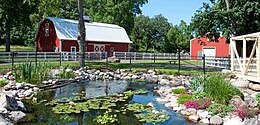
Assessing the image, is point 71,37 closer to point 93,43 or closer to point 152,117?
point 93,43

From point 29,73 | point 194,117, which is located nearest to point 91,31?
point 29,73

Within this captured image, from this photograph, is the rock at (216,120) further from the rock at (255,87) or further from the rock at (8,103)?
the rock at (255,87)

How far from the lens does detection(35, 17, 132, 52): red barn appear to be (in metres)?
40.4

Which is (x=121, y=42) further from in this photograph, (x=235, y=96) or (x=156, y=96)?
(x=235, y=96)

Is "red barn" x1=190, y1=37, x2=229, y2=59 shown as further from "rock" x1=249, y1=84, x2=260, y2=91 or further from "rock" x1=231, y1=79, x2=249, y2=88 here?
"rock" x1=249, y1=84, x2=260, y2=91

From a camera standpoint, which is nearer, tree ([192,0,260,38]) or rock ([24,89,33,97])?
rock ([24,89,33,97])

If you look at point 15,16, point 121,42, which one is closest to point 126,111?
point 15,16

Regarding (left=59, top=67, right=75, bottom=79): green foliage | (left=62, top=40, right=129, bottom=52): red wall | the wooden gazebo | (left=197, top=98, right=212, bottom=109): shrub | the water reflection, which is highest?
(left=62, top=40, right=129, bottom=52): red wall

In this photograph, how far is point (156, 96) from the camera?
51.8ft

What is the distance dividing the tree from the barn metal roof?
1604 centimetres

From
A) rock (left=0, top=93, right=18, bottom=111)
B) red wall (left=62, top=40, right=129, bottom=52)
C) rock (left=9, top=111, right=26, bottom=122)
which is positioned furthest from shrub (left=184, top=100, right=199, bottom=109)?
red wall (left=62, top=40, right=129, bottom=52)

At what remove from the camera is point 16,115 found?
10602 mm

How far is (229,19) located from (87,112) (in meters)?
19.2

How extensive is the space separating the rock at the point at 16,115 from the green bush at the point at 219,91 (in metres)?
6.04
